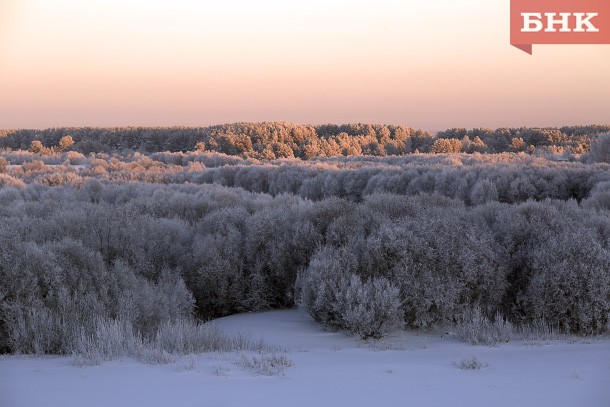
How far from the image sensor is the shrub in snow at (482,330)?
812cm

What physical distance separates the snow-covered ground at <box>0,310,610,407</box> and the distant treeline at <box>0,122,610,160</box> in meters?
48.4

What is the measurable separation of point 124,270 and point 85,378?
3613 millimetres

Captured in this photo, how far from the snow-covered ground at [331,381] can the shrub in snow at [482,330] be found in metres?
0.45

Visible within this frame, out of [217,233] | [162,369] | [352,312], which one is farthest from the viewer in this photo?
[217,233]

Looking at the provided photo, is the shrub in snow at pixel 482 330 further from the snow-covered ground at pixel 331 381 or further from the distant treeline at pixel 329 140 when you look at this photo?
the distant treeline at pixel 329 140

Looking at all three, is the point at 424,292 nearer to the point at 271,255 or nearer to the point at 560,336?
the point at 560,336

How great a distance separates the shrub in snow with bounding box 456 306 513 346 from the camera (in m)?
8.12

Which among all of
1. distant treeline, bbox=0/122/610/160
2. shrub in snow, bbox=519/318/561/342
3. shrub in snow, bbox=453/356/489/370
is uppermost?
distant treeline, bbox=0/122/610/160

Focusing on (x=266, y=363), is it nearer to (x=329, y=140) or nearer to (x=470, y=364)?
(x=470, y=364)

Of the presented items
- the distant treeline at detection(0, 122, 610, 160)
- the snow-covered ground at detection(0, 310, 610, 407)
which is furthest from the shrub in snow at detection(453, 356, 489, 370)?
the distant treeline at detection(0, 122, 610, 160)

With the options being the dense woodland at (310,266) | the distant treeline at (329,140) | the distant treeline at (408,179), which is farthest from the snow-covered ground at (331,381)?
the distant treeline at (329,140)

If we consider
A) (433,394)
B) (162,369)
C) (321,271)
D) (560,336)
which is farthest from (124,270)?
(560,336)

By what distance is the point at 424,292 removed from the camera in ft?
30.3

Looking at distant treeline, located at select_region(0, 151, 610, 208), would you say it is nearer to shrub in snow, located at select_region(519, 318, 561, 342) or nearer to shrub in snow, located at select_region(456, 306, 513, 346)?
shrub in snow, located at select_region(519, 318, 561, 342)
